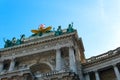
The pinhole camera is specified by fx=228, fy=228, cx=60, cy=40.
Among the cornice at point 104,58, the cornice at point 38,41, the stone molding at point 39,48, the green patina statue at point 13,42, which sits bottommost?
the cornice at point 104,58

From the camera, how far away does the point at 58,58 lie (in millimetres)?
30234

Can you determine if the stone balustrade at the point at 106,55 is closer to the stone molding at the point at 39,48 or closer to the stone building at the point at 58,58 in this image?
the stone building at the point at 58,58

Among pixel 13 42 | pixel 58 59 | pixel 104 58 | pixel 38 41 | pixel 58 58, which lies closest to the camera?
pixel 104 58

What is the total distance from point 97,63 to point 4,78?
13167 millimetres

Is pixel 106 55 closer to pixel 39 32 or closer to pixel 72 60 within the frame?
pixel 72 60

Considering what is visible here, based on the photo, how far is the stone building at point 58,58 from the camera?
28.4 m

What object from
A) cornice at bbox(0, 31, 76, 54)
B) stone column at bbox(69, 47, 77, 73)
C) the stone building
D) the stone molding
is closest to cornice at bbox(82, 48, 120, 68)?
the stone building

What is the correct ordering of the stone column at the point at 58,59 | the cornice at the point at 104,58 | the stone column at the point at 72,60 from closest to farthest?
the stone column at the point at 72,60 < the cornice at the point at 104,58 < the stone column at the point at 58,59

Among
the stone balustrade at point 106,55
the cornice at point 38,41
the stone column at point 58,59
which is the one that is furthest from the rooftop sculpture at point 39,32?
the stone balustrade at point 106,55

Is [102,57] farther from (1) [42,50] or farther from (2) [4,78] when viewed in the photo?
(2) [4,78]

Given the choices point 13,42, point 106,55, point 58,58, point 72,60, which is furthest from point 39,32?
point 106,55

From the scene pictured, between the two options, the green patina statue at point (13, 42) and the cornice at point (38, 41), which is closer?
the cornice at point (38, 41)

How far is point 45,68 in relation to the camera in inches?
1252

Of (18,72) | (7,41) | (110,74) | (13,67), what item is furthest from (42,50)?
(18,72)
